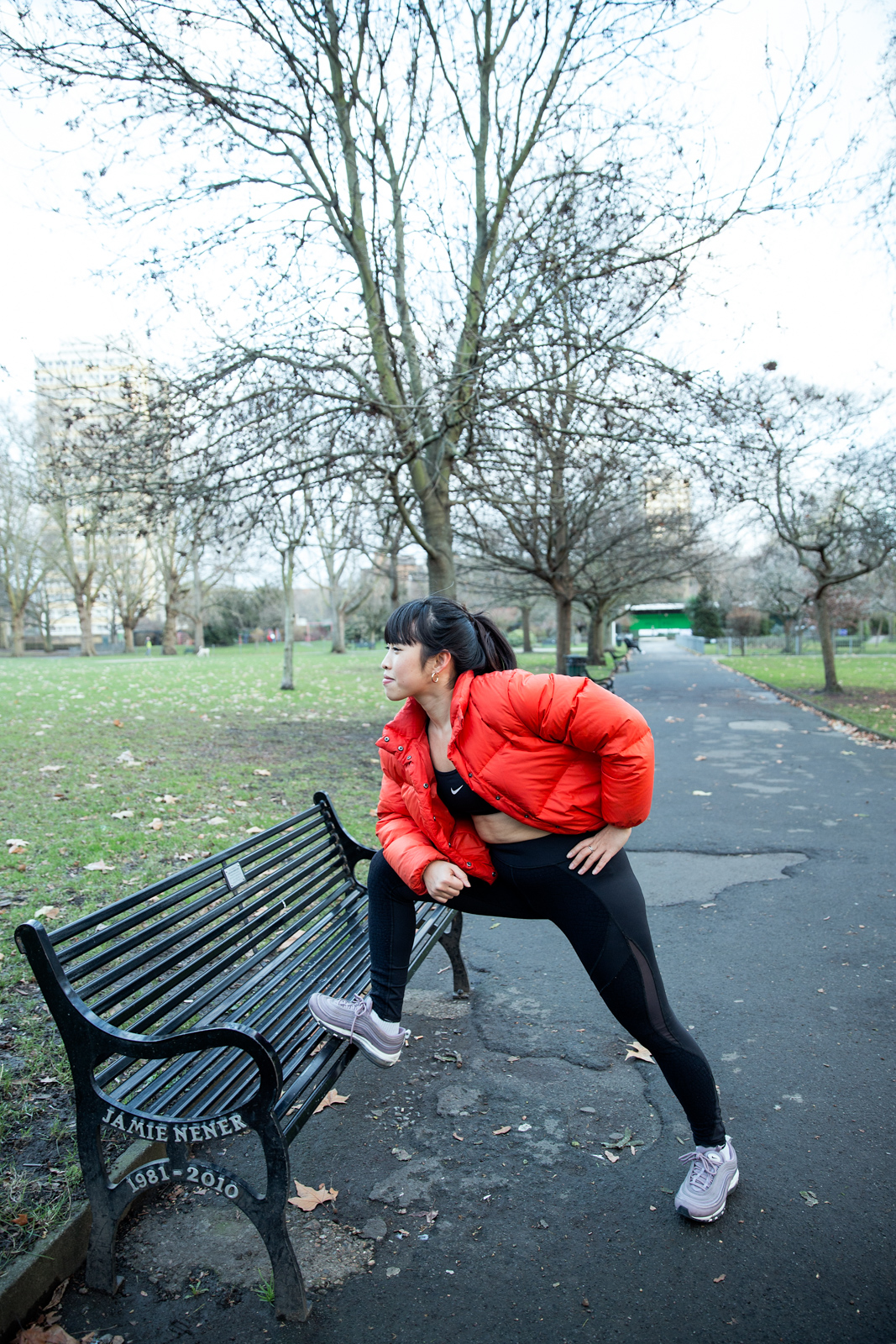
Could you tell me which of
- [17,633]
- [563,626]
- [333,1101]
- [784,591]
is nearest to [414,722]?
[333,1101]

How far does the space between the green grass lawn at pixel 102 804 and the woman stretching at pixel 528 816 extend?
127 centimetres

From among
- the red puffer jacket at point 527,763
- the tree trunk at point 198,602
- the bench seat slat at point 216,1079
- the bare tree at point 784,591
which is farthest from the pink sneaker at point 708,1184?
the bare tree at point 784,591

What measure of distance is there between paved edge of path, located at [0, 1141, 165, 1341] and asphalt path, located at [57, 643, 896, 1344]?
110 millimetres

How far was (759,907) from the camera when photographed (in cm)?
510

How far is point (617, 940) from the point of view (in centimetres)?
230

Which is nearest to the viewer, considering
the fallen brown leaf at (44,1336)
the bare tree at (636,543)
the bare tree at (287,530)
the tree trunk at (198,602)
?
the fallen brown leaf at (44,1336)

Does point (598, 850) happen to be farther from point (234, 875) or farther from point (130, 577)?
point (130, 577)

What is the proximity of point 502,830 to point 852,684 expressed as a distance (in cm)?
2273

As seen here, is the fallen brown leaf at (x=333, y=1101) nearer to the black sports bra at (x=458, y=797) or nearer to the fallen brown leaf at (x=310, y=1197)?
the fallen brown leaf at (x=310, y=1197)

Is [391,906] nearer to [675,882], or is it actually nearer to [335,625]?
[675,882]

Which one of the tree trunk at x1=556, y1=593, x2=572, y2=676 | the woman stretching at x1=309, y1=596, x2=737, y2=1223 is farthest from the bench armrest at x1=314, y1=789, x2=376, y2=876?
the tree trunk at x1=556, y1=593, x2=572, y2=676

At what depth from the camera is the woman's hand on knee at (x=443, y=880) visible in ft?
7.98

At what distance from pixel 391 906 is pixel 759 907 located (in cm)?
330

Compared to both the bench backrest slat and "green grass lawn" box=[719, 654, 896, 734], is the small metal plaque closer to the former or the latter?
the bench backrest slat
